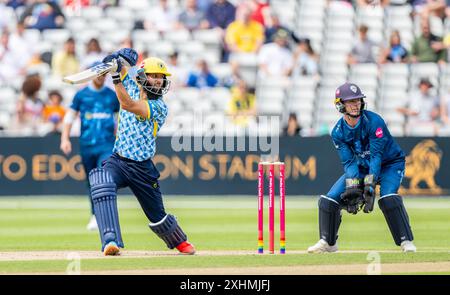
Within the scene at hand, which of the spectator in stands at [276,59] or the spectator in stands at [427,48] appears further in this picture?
the spectator in stands at [276,59]

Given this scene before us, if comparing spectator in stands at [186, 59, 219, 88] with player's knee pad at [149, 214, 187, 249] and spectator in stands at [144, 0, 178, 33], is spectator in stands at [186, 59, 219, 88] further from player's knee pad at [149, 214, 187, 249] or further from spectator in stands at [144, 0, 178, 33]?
player's knee pad at [149, 214, 187, 249]

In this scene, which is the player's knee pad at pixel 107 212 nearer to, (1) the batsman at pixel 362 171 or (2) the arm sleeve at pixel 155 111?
(2) the arm sleeve at pixel 155 111

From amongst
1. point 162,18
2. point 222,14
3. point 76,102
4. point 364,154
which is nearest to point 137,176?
point 364,154

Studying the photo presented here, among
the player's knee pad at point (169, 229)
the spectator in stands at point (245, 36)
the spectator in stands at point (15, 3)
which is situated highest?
the spectator in stands at point (15, 3)

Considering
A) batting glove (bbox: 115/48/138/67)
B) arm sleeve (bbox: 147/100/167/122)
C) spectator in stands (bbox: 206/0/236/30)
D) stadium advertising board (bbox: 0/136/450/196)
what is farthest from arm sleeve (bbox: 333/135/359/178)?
spectator in stands (bbox: 206/0/236/30)

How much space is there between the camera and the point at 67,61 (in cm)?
2711

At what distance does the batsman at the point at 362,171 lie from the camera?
13492mm

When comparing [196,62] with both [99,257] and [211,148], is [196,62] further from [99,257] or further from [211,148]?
[99,257]

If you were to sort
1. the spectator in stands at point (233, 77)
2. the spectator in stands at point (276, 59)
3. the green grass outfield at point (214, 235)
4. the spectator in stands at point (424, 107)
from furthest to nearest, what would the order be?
1. the spectator in stands at point (276, 59)
2. the spectator in stands at point (233, 77)
3. the spectator in stands at point (424, 107)
4. the green grass outfield at point (214, 235)

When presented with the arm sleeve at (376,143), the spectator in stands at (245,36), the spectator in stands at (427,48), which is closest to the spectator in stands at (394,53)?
the spectator in stands at (427,48)

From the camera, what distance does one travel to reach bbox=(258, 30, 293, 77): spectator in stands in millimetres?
27094

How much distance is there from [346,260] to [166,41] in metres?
16.2

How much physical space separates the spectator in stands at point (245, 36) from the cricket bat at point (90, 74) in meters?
15.0

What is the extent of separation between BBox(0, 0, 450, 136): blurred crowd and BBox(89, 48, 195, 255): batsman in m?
11.2
